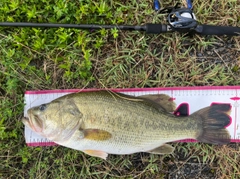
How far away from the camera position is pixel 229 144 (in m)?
3.50

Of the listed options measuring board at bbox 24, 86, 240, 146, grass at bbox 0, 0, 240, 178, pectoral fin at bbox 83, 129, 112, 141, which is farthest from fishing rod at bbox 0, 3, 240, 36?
pectoral fin at bbox 83, 129, 112, 141

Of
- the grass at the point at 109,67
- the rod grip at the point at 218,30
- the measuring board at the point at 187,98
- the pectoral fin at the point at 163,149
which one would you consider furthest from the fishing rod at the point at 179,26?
the pectoral fin at the point at 163,149

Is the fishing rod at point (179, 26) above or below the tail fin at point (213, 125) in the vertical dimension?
above

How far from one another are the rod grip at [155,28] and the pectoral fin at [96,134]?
1180mm

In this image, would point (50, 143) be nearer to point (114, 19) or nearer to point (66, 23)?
point (66, 23)

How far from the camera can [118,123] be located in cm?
294

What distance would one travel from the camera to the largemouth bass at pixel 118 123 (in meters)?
2.88

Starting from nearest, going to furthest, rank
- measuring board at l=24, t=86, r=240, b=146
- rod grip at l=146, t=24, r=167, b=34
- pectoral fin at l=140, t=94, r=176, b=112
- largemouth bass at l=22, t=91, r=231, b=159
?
largemouth bass at l=22, t=91, r=231, b=159 → pectoral fin at l=140, t=94, r=176, b=112 → rod grip at l=146, t=24, r=167, b=34 → measuring board at l=24, t=86, r=240, b=146

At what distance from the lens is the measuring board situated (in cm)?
338

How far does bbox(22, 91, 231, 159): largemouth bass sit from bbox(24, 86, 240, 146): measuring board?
0.77 feet

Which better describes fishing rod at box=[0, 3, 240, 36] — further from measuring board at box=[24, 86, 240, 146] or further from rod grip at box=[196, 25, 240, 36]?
measuring board at box=[24, 86, 240, 146]

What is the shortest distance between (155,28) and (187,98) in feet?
2.87

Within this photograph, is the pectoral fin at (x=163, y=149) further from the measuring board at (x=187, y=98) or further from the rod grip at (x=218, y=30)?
the rod grip at (x=218, y=30)

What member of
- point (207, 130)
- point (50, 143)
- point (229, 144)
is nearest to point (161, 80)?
point (207, 130)
